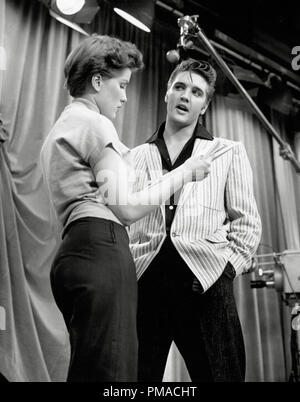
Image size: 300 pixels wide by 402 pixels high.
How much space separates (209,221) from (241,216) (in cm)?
8

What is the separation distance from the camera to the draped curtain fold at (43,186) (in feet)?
6.06

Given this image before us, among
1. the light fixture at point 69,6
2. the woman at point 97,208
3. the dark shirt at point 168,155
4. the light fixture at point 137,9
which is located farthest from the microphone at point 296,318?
the light fixture at point 69,6

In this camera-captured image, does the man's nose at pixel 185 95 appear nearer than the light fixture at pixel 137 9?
Yes

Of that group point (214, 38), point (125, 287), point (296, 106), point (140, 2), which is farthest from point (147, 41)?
point (125, 287)

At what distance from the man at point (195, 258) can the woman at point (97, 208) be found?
9.8 inches

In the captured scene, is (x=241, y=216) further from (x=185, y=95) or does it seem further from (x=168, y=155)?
(x=185, y=95)

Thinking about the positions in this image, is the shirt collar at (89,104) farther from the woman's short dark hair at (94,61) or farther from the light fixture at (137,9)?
the light fixture at (137,9)

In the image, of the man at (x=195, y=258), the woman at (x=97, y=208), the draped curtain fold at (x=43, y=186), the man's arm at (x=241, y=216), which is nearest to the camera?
the woman at (x=97, y=208)

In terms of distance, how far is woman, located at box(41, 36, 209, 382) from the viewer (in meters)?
0.72

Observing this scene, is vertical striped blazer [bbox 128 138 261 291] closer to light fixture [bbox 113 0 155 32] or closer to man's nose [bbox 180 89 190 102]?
man's nose [bbox 180 89 190 102]

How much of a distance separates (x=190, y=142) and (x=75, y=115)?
1.41 ft

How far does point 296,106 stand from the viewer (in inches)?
113

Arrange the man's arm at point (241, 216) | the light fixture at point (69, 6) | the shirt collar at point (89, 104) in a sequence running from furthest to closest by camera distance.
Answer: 1. the light fixture at point (69, 6)
2. the man's arm at point (241, 216)
3. the shirt collar at point (89, 104)

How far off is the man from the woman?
25cm
